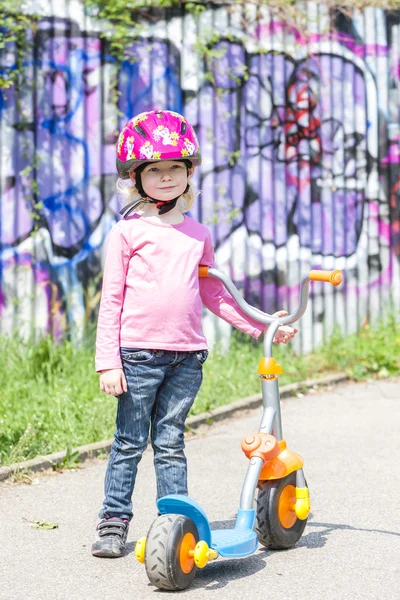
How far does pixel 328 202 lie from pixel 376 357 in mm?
1446

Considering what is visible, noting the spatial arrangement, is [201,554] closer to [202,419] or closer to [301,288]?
[301,288]

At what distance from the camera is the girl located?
4.12m

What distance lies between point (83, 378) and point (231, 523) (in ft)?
8.52

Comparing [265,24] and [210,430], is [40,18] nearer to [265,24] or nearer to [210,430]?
[265,24]

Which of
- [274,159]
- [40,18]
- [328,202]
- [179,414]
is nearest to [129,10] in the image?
[40,18]

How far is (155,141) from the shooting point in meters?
4.09

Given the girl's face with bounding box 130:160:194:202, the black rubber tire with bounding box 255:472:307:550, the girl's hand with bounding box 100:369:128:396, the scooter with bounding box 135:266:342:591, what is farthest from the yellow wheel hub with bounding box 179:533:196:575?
the girl's face with bounding box 130:160:194:202

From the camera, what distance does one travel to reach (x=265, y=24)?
8.75m

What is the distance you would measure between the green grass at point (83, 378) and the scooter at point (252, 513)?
5.72ft

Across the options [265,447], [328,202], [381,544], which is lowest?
[381,544]

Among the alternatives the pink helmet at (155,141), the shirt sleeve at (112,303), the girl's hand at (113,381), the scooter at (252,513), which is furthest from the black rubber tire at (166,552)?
the pink helmet at (155,141)

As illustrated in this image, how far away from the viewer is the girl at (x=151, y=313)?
13.5ft

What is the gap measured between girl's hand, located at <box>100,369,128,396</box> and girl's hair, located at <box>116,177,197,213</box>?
0.67m

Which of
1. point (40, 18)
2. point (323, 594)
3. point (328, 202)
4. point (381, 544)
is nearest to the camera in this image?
point (323, 594)
